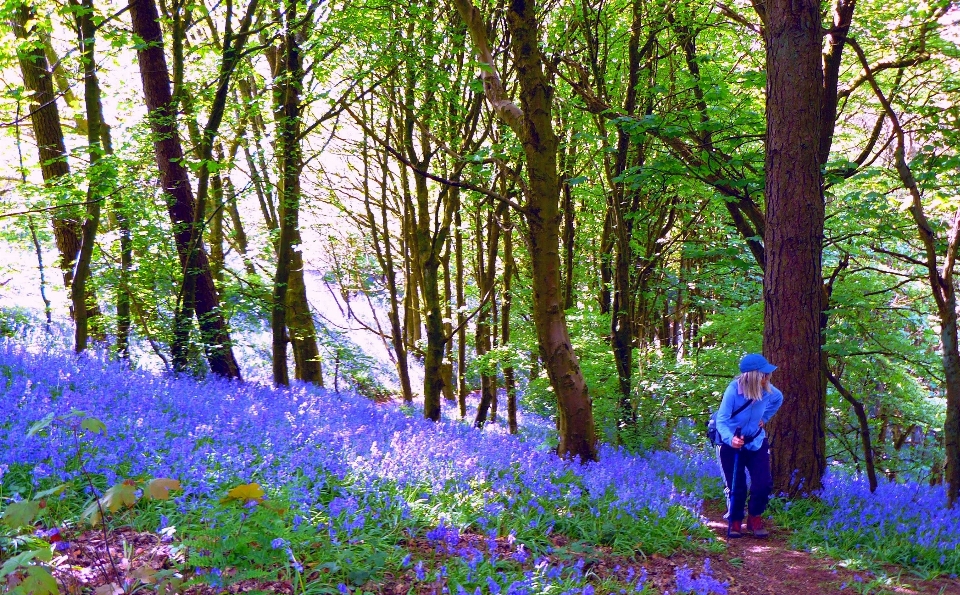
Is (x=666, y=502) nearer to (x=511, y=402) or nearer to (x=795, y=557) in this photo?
(x=795, y=557)

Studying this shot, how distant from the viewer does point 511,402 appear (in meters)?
15.1

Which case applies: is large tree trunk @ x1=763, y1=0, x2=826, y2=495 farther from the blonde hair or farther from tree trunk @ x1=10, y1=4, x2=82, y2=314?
tree trunk @ x1=10, y1=4, x2=82, y2=314

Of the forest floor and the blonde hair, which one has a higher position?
the blonde hair

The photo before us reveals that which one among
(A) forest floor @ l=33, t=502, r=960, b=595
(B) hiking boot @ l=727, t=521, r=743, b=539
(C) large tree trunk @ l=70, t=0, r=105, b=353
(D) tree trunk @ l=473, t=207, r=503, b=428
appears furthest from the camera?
(D) tree trunk @ l=473, t=207, r=503, b=428

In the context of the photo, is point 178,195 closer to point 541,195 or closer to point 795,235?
point 541,195

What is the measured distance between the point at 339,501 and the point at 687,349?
12888mm

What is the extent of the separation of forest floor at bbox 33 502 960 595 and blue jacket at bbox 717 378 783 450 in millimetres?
1009

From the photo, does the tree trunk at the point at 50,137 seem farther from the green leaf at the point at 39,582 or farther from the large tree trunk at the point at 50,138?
the green leaf at the point at 39,582

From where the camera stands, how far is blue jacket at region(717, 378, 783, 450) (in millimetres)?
6547

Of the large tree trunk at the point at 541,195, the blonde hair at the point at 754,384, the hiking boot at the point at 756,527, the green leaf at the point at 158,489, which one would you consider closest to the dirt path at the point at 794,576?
the hiking boot at the point at 756,527

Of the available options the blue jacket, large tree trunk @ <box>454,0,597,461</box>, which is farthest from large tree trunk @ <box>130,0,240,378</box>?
the blue jacket

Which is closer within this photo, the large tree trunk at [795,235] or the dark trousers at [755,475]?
the dark trousers at [755,475]

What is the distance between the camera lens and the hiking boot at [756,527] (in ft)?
21.4

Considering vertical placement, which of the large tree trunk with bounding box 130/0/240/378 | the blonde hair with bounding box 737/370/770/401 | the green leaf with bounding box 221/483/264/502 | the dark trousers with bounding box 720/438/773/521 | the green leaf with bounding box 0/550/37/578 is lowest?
the dark trousers with bounding box 720/438/773/521
